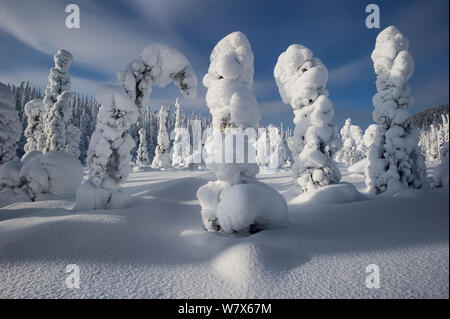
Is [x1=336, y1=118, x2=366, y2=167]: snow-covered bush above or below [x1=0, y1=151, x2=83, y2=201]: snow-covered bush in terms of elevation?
above

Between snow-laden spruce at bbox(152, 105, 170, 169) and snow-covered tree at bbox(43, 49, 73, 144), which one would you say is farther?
snow-laden spruce at bbox(152, 105, 170, 169)

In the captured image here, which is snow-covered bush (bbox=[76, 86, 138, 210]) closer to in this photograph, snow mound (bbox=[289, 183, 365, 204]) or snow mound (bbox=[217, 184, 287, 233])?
snow mound (bbox=[217, 184, 287, 233])

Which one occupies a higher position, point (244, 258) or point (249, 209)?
point (249, 209)

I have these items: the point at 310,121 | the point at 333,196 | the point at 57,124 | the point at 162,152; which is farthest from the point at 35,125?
the point at 333,196

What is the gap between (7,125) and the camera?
31.7 feet

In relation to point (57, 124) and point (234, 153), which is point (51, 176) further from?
point (57, 124)

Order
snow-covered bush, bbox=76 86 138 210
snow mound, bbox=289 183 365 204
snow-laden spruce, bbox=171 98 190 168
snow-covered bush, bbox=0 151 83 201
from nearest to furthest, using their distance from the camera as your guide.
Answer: snow-covered bush, bbox=76 86 138 210 < snow mound, bbox=289 183 365 204 < snow-covered bush, bbox=0 151 83 201 < snow-laden spruce, bbox=171 98 190 168

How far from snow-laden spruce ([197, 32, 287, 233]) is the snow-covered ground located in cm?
35

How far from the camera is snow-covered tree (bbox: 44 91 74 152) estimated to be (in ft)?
55.6

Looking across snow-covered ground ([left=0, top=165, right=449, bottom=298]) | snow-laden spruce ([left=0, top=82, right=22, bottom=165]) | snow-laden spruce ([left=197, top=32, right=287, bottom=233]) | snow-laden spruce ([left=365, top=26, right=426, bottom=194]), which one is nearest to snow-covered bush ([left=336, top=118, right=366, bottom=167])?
snow-laden spruce ([left=365, top=26, right=426, bottom=194])

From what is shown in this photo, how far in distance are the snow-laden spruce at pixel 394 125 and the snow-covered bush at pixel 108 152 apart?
9.51 meters

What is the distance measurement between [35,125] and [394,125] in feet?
85.5

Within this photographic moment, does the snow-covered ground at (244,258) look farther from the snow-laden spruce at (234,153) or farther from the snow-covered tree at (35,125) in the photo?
the snow-covered tree at (35,125)
